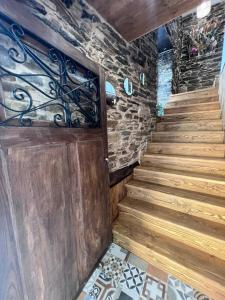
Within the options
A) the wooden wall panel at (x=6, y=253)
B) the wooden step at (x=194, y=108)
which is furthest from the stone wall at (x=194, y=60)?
the wooden wall panel at (x=6, y=253)

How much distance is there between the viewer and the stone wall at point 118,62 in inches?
47.5

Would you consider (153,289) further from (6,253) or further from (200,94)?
(200,94)

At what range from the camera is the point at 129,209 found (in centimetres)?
187

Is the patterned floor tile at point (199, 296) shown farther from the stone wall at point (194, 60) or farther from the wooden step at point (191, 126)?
the stone wall at point (194, 60)

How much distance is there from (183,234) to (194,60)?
17.3ft

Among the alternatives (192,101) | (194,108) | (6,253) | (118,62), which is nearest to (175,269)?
(6,253)

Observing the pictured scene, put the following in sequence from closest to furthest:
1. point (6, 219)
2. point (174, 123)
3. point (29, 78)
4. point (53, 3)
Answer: point (6, 219), point (29, 78), point (53, 3), point (174, 123)

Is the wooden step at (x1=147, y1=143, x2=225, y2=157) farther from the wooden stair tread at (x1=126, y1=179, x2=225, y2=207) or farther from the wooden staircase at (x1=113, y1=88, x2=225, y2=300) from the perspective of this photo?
the wooden stair tread at (x1=126, y1=179, x2=225, y2=207)

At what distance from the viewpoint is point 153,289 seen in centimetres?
125

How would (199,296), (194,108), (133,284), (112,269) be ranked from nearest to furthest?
(199,296) < (133,284) < (112,269) < (194,108)

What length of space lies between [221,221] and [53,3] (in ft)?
7.94

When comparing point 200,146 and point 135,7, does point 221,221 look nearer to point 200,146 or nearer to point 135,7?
point 200,146

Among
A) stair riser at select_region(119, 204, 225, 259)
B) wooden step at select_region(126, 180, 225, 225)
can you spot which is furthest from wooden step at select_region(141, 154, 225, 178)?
stair riser at select_region(119, 204, 225, 259)

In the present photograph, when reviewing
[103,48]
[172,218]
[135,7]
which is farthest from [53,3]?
[172,218]
